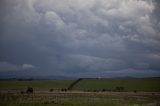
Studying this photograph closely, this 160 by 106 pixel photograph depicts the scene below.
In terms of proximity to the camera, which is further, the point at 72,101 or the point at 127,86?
the point at 127,86

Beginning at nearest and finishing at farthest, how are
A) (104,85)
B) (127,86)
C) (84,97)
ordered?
(84,97) → (127,86) → (104,85)

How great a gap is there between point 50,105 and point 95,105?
7.10 m

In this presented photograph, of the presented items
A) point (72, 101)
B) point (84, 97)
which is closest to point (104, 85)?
point (84, 97)

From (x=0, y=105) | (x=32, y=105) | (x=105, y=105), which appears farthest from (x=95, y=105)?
(x=0, y=105)

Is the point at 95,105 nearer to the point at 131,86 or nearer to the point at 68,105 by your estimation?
the point at 68,105

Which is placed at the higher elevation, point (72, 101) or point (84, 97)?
point (84, 97)

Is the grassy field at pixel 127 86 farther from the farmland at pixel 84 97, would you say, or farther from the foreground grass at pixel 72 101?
the foreground grass at pixel 72 101

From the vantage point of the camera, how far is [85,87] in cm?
12188

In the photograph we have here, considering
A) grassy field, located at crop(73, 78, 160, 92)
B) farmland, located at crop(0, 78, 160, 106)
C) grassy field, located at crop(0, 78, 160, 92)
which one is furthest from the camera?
grassy field, located at crop(0, 78, 160, 92)

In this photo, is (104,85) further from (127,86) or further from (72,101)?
(72,101)

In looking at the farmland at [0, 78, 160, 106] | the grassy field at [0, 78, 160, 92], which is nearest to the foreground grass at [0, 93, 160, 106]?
the farmland at [0, 78, 160, 106]

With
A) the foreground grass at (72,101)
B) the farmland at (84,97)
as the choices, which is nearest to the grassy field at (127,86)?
the farmland at (84,97)

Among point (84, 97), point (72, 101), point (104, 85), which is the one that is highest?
point (104, 85)

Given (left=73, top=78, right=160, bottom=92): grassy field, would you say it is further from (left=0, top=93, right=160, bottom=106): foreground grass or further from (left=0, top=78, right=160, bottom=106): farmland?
(left=0, top=93, right=160, bottom=106): foreground grass
